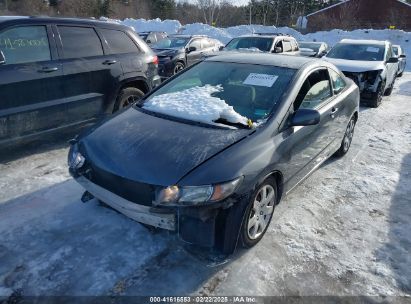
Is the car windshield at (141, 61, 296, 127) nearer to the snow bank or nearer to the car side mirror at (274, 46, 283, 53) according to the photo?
the car side mirror at (274, 46, 283, 53)

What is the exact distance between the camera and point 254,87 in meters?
3.58

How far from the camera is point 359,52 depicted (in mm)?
9805

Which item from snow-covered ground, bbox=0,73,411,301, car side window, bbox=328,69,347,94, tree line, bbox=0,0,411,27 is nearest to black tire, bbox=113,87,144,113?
snow-covered ground, bbox=0,73,411,301

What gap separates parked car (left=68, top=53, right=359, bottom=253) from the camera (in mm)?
2582

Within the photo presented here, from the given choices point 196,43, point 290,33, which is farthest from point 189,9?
point 196,43

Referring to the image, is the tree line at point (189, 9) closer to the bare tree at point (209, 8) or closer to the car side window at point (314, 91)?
the bare tree at point (209, 8)

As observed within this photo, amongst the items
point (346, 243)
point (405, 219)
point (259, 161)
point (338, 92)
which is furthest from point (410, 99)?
point (259, 161)

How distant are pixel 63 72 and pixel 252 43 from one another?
8.06 m

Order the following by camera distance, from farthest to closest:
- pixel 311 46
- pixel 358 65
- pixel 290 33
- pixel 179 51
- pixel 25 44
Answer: pixel 290 33 < pixel 311 46 < pixel 179 51 < pixel 358 65 < pixel 25 44

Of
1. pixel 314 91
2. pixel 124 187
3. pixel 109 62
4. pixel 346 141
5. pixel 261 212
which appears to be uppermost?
pixel 109 62

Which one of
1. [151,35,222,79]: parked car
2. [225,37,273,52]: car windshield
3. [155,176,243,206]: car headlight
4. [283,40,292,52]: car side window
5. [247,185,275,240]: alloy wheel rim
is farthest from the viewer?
[283,40,292,52]: car side window

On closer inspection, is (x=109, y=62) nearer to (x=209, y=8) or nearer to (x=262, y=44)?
(x=262, y=44)

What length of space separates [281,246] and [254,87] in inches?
62.7

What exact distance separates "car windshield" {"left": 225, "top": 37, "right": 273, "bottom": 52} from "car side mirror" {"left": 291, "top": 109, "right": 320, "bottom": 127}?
8550 millimetres
